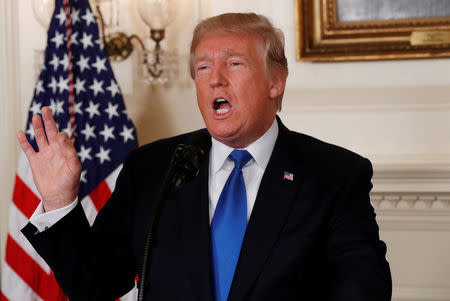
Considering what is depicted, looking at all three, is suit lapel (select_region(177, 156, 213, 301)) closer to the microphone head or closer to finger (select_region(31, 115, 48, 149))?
the microphone head

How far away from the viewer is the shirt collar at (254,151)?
208cm

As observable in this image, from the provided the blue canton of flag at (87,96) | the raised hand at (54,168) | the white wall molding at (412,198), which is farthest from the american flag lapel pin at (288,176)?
the blue canton of flag at (87,96)

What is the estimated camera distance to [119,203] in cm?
210

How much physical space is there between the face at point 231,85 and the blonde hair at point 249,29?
2 cm

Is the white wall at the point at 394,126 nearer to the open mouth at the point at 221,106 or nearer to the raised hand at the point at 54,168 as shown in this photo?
the open mouth at the point at 221,106

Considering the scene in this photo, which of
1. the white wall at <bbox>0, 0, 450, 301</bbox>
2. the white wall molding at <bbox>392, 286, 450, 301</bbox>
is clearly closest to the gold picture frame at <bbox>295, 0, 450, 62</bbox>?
the white wall at <bbox>0, 0, 450, 301</bbox>

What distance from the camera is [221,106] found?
207 centimetres

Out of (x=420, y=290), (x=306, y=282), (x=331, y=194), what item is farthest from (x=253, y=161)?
(x=420, y=290)

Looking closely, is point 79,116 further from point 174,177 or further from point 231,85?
point 174,177

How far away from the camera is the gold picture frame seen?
137 inches

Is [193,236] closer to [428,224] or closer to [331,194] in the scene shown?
[331,194]

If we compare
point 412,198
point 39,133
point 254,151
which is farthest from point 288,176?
point 412,198

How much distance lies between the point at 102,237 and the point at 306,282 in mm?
593

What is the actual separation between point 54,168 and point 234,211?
0.50 m
